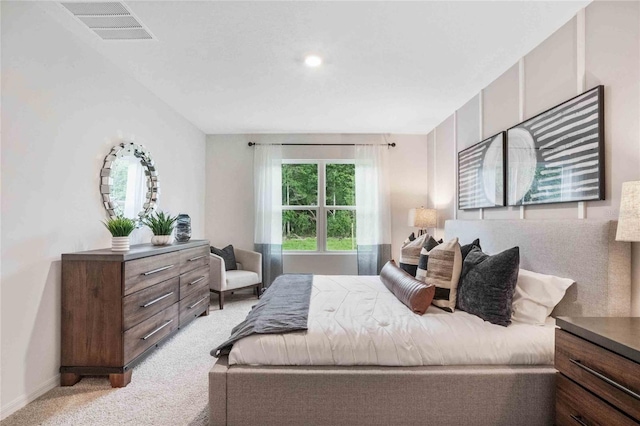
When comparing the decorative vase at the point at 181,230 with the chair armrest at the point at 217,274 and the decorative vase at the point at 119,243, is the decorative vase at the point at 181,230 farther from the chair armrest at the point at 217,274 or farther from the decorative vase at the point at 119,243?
the decorative vase at the point at 119,243

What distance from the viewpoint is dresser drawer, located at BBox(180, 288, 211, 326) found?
122 inches

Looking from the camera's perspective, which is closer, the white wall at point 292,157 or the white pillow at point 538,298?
the white pillow at point 538,298

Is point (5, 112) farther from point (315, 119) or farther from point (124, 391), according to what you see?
point (315, 119)

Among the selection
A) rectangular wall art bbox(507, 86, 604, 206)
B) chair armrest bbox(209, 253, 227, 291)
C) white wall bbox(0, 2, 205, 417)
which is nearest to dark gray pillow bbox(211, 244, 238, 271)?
chair armrest bbox(209, 253, 227, 291)

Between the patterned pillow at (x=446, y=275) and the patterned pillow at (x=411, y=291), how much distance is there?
10 centimetres

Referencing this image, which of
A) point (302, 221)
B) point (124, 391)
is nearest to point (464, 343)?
point (124, 391)

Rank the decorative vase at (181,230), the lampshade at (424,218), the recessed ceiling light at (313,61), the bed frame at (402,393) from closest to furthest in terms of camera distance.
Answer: the bed frame at (402,393) < the recessed ceiling light at (313,61) < the decorative vase at (181,230) < the lampshade at (424,218)

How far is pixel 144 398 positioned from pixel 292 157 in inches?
144

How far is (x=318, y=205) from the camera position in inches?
201

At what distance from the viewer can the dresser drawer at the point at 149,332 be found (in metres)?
2.23

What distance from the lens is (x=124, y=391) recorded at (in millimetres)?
2117

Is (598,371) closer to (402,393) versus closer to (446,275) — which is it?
(402,393)

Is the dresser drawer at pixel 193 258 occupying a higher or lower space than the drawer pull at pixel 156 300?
higher

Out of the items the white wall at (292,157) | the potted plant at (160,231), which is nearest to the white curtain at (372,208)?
the white wall at (292,157)
